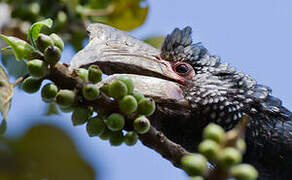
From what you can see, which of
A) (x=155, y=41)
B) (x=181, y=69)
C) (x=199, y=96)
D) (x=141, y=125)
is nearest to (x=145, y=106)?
(x=141, y=125)

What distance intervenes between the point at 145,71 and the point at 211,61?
0.53 meters

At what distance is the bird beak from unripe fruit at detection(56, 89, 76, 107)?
34cm

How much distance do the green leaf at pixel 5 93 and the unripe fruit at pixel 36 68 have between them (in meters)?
0.22

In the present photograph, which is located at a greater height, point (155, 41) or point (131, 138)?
point (155, 41)

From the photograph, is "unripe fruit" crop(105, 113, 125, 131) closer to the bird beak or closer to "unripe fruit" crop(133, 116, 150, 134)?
"unripe fruit" crop(133, 116, 150, 134)

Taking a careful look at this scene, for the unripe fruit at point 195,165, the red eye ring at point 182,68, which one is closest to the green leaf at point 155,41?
the red eye ring at point 182,68

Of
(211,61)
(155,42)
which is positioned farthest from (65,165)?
(155,42)

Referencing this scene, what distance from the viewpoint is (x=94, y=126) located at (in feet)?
5.85

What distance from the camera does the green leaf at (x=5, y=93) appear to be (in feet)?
5.96

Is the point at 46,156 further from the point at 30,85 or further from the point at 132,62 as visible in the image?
the point at 132,62

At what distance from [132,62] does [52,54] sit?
30.7 inches

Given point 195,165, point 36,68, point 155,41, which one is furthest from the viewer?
point 155,41

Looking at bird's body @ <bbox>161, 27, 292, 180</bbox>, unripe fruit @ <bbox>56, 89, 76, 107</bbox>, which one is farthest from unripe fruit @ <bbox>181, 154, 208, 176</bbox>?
bird's body @ <bbox>161, 27, 292, 180</bbox>

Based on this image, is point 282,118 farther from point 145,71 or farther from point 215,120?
point 145,71
